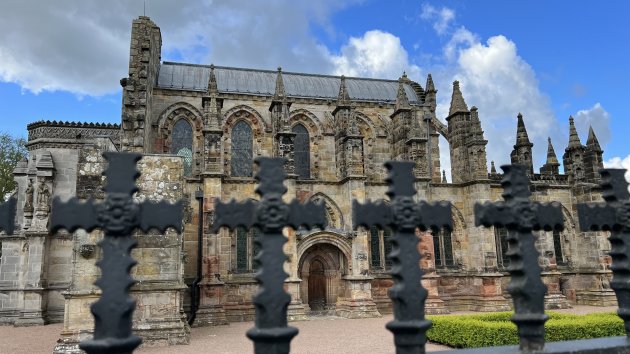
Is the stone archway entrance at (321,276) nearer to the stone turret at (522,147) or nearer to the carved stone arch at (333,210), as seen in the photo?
the carved stone arch at (333,210)

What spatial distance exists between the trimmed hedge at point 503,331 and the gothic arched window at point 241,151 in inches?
626

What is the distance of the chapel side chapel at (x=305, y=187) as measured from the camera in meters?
20.3

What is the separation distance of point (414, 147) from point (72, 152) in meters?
16.4

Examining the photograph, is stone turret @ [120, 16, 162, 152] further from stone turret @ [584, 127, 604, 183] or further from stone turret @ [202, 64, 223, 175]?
stone turret @ [584, 127, 604, 183]

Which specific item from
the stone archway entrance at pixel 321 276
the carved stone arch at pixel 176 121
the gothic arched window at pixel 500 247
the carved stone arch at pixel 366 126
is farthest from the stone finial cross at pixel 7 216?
the carved stone arch at pixel 366 126

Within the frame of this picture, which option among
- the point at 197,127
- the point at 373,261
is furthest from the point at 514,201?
the point at 197,127

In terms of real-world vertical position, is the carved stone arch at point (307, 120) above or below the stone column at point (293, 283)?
above

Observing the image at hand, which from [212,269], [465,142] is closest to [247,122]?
[212,269]

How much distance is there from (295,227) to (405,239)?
66cm

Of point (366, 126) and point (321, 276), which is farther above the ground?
point (366, 126)

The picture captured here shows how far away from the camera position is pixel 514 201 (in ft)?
9.96

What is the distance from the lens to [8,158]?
3425 centimetres

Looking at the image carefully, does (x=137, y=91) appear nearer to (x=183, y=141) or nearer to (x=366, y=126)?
(x=183, y=141)

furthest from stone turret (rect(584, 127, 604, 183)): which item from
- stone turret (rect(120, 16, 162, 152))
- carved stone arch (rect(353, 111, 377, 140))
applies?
stone turret (rect(120, 16, 162, 152))
